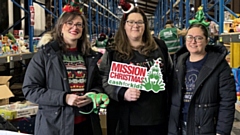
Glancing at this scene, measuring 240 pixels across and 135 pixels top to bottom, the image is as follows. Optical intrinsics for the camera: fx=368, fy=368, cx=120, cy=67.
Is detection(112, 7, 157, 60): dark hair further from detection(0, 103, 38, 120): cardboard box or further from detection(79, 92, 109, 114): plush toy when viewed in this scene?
detection(0, 103, 38, 120): cardboard box

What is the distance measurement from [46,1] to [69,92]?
608cm

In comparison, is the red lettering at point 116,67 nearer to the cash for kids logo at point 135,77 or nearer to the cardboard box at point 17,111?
the cash for kids logo at point 135,77

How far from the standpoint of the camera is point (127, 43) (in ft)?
7.61

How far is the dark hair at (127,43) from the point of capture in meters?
2.29

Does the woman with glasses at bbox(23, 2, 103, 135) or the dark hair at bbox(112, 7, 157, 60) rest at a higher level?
the dark hair at bbox(112, 7, 157, 60)

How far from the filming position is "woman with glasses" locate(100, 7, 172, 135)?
89.6 inches

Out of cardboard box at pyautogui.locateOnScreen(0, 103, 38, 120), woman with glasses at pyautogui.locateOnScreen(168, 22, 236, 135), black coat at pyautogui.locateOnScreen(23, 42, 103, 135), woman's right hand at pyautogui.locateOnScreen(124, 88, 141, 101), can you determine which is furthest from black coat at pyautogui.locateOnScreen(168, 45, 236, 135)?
cardboard box at pyautogui.locateOnScreen(0, 103, 38, 120)

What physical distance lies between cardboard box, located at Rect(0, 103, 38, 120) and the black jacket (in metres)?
1.17

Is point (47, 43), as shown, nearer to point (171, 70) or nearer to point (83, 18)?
point (83, 18)

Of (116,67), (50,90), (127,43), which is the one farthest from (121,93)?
(50,90)

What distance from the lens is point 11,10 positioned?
6.13 m

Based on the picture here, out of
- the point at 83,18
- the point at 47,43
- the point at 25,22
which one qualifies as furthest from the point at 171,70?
the point at 25,22

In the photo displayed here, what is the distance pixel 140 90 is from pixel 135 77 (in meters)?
0.11

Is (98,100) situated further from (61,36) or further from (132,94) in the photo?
(61,36)
